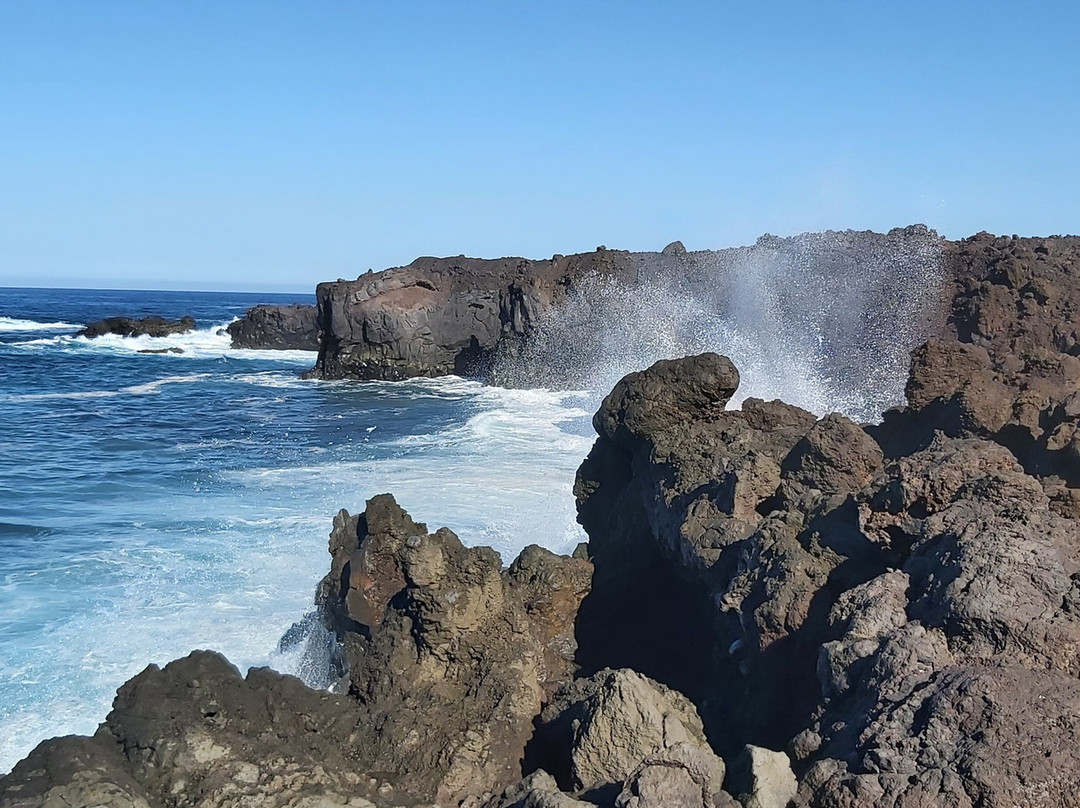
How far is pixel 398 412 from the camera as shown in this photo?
73.4ft

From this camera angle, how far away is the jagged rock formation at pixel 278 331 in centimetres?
4353

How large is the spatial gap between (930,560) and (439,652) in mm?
2103

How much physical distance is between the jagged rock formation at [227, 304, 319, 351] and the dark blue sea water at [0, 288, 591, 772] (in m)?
16.4

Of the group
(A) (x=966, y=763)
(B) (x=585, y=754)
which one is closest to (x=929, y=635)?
(A) (x=966, y=763)

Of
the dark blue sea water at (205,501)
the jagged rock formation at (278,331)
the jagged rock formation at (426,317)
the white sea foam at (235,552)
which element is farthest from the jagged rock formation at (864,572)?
the jagged rock formation at (278,331)

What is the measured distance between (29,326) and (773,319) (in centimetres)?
4596

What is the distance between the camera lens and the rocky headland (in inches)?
112

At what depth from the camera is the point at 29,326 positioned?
53938 mm

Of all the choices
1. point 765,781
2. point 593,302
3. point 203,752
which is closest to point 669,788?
point 765,781

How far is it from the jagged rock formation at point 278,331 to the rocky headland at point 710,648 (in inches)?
1519

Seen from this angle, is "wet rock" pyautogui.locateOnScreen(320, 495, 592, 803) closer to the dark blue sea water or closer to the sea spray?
the dark blue sea water

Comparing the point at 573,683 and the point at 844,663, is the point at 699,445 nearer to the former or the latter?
the point at 573,683

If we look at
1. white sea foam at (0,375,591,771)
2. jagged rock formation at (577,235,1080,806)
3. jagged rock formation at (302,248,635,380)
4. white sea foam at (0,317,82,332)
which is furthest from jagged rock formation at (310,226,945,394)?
white sea foam at (0,317,82,332)

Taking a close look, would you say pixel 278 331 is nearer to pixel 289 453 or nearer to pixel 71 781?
pixel 289 453
